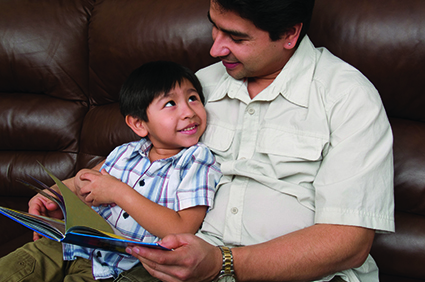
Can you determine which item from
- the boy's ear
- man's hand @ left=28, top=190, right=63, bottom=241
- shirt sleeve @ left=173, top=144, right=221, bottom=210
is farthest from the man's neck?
man's hand @ left=28, top=190, right=63, bottom=241

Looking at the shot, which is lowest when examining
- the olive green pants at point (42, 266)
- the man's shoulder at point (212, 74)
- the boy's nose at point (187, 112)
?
the olive green pants at point (42, 266)

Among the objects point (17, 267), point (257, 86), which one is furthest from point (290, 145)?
point (17, 267)

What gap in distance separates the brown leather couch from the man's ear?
0.97 feet

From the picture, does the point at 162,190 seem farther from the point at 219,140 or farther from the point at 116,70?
the point at 116,70

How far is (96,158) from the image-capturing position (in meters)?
1.90

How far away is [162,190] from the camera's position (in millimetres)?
1274

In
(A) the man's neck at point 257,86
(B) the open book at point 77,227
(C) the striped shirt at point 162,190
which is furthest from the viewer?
(A) the man's neck at point 257,86

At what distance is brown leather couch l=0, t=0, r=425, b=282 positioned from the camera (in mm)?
1372

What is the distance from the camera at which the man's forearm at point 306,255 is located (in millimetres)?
1004

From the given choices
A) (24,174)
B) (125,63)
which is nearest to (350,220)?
(125,63)

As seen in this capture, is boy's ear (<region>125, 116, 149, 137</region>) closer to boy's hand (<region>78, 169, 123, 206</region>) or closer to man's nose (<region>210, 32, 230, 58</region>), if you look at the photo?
boy's hand (<region>78, 169, 123, 206</region>)

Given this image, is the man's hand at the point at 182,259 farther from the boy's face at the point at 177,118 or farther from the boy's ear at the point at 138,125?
the boy's ear at the point at 138,125

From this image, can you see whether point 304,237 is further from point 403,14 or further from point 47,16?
point 47,16

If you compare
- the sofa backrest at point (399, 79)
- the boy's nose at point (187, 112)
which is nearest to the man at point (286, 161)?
the boy's nose at point (187, 112)
